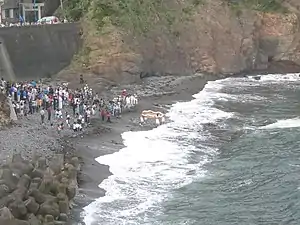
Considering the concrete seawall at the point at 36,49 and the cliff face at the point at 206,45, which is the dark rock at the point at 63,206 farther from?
the cliff face at the point at 206,45

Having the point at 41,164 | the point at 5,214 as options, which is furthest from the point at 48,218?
the point at 41,164

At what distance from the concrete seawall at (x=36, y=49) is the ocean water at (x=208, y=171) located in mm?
11934

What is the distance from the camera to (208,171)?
32781mm

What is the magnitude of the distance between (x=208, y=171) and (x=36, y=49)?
25.8m

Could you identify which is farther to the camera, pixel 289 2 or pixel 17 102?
pixel 289 2

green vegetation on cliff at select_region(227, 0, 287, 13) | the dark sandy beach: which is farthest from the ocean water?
green vegetation on cliff at select_region(227, 0, 287, 13)

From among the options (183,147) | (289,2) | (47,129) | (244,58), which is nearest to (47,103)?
(47,129)

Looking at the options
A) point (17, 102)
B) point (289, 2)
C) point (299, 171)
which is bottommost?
point (299, 171)

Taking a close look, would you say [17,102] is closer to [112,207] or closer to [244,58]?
[112,207]

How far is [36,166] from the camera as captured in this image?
28.4 metres

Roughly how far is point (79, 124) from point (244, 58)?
3369cm

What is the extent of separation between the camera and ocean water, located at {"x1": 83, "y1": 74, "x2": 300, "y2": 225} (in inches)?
1053

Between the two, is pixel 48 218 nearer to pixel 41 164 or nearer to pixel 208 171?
pixel 41 164

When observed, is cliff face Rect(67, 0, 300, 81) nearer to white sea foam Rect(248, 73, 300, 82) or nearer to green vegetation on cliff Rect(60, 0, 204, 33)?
green vegetation on cliff Rect(60, 0, 204, 33)
